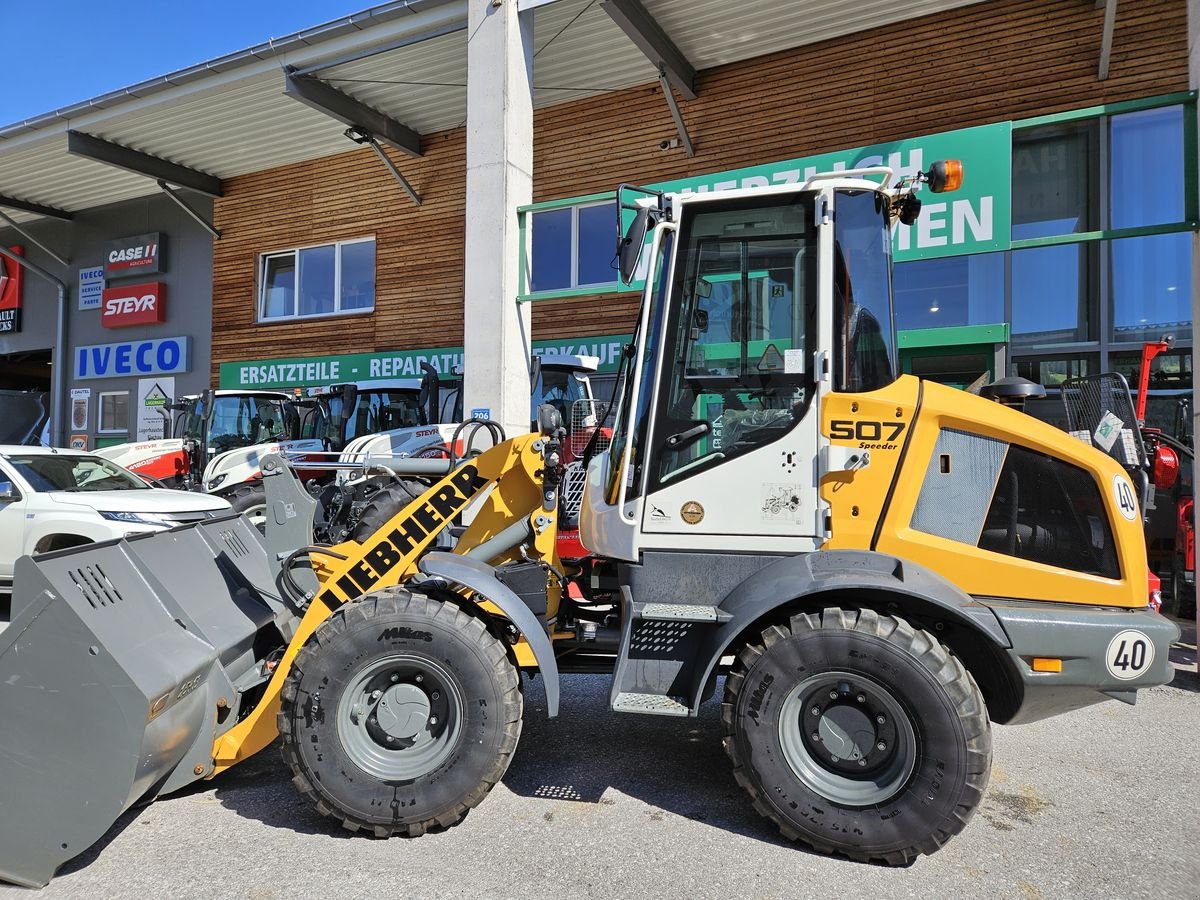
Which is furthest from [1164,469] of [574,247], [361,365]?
[361,365]

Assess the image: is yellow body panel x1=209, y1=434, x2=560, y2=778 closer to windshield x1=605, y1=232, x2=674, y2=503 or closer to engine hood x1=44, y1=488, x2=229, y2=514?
windshield x1=605, y1=232, x2=674, y2=503

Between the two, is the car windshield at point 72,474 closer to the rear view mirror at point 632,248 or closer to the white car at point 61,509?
the white car at point 61,509

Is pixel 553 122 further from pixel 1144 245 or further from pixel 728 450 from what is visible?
pixel 728 450

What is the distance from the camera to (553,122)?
43.9ft

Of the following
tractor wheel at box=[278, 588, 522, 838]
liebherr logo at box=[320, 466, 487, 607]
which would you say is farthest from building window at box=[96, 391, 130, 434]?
tractor wheel at box=[278, 588, 522, 838]

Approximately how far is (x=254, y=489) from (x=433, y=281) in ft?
22.0

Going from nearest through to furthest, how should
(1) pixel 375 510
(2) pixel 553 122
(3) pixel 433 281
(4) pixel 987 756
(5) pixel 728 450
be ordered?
1. (4) pixel 987 756
2. (5) pixel 728 450
3. (1) pixel 375 510
4. (2) pixel 553 122
5. (3) pixel 433 281

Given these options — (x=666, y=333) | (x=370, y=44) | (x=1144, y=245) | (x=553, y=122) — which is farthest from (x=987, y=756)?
(x=553, y=122)

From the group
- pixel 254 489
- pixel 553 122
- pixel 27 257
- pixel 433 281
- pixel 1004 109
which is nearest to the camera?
pixel 254 489

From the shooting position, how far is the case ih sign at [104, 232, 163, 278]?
17.3m

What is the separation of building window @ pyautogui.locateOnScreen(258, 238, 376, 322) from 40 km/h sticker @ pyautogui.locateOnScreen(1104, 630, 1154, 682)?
14.4 meters

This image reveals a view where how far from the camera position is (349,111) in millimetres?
12680

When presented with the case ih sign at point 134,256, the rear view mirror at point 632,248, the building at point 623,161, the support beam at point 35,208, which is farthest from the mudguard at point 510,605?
the support beam at point 35,208

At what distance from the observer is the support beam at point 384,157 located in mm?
13295
